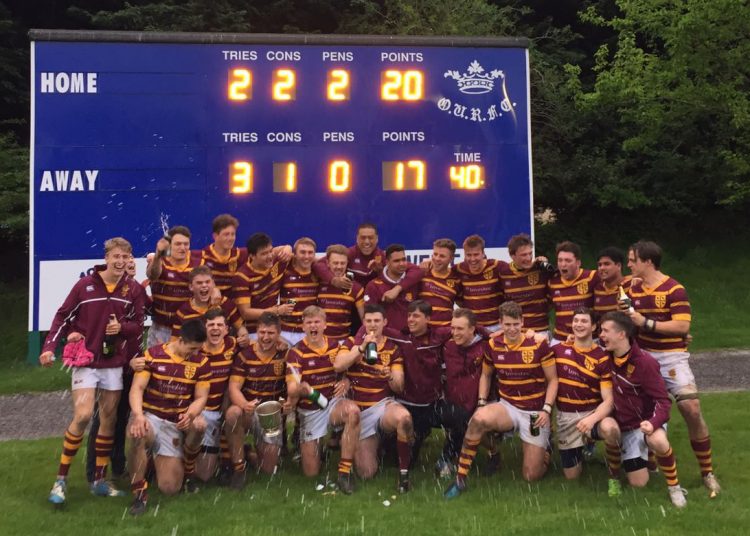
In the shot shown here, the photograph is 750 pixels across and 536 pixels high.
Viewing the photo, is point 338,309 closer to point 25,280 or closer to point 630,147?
point 630,147

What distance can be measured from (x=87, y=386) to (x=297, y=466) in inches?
74.1

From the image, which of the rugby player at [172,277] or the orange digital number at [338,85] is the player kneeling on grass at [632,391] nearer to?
the rugby player at [172,277]

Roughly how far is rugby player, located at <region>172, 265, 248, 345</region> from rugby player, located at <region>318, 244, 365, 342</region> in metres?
0.80

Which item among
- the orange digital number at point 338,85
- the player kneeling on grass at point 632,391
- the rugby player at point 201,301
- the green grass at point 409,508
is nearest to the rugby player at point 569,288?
the player kneeling on grass at point 632,391

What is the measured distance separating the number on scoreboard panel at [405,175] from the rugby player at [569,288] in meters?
3.80

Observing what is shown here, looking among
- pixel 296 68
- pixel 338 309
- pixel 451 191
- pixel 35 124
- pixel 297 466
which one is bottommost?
pixel 297 466

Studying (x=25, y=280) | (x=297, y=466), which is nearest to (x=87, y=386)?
(x=297, y=466)

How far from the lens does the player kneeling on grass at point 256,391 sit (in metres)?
5.41

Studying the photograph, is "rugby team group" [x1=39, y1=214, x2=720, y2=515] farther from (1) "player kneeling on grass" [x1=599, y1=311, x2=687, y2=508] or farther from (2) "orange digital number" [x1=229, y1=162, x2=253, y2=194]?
(2) "orange digital number" [x1=229, y1=162, x2=253, y2=194]

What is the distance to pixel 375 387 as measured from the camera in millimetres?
5715

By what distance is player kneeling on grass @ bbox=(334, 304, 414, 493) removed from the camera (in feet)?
17.7

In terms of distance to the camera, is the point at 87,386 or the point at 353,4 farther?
the point at 353,4

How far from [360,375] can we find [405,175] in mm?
4458

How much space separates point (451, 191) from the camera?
9.63 m
